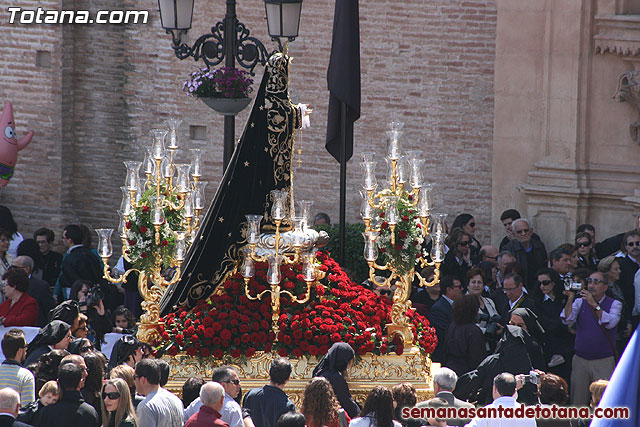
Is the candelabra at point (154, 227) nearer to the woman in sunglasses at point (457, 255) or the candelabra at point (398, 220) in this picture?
the candelabra at point (398, 220)

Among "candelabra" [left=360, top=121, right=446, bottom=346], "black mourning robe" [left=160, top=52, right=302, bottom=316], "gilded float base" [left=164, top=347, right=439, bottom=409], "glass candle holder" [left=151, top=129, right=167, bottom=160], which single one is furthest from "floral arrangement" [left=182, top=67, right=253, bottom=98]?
"gilded float base" [left=164, top=347, right=439, bottom=409]

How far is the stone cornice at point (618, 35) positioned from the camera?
13.6 metres

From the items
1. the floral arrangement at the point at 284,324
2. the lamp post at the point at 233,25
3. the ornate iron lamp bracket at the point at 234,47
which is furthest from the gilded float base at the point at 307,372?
the ornate iron lamp bracket at the point at 234,47

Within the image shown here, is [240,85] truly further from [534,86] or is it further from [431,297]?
[534,86]

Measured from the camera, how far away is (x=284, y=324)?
30.2ft


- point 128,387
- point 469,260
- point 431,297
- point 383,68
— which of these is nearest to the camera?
point 128,387

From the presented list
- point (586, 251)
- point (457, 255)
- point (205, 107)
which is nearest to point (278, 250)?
point (457, 255)

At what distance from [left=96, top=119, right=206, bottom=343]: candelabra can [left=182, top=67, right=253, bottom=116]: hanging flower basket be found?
89 centimetres

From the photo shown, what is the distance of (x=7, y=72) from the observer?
15594 millimetres

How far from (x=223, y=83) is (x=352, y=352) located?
2.81 m

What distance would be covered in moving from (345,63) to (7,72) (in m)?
6.47

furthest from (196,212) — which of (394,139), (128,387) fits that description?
(128,387)

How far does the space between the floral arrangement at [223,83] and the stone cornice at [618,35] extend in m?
5.06

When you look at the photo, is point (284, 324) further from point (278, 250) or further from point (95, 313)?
point (95, 313)
